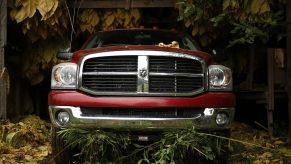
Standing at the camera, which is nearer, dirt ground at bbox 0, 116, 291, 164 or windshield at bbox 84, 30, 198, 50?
dirt ground at bbox 0, 116, 291, 164

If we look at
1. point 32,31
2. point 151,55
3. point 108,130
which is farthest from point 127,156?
point 32,31

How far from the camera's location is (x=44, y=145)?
276 inches

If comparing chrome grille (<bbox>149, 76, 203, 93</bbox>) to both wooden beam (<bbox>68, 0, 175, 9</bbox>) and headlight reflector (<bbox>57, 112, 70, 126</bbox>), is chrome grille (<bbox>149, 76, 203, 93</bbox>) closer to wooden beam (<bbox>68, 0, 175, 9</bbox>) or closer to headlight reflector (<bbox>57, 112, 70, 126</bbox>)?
headlight reflector (<bbox>57, 112, 70, 126</bbox>)

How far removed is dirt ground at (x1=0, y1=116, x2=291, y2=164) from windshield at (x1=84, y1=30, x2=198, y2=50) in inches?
66.0

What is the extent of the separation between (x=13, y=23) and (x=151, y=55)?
4.46 metres

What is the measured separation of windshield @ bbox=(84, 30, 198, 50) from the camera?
6.79m

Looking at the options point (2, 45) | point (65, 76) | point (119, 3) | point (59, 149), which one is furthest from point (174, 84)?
point (2, 45)

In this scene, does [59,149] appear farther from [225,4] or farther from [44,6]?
[225,4]

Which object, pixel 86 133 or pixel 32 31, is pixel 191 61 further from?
pixel 32 31

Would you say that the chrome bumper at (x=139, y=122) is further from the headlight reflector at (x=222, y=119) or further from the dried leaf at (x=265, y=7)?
the dried leaf at (x=265, y=7)

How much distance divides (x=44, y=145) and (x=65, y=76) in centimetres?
222

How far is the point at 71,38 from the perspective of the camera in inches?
317

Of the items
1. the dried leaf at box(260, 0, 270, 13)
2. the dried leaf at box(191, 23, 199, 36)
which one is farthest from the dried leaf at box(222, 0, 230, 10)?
the dried leaf at box(191, 23, 199, 36)

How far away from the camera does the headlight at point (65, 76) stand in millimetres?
5098
